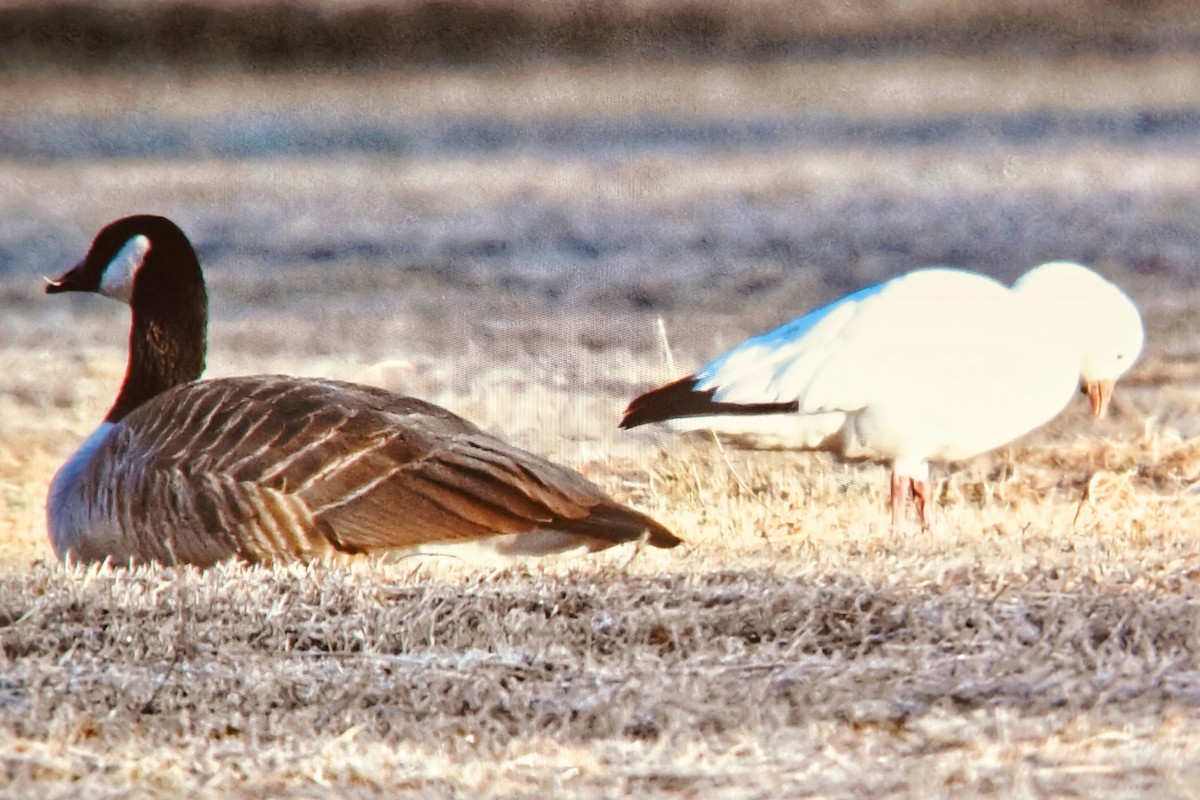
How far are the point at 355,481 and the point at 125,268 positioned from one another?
4.90ft

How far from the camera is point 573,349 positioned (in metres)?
7.62

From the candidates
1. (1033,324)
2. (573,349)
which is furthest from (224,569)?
(573,349)

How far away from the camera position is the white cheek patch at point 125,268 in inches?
235

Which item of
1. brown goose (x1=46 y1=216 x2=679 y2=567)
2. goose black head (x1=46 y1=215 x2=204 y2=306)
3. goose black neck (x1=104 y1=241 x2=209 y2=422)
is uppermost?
goose black head (x1=46 y1=215 x2=204 y2=306)

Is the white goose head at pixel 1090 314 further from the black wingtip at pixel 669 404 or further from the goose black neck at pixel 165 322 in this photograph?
the goose black neck at pixel 165 322

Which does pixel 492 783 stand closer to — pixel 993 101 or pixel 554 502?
pixel 554 502

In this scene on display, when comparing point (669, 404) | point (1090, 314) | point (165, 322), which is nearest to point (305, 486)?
point (669, 404)

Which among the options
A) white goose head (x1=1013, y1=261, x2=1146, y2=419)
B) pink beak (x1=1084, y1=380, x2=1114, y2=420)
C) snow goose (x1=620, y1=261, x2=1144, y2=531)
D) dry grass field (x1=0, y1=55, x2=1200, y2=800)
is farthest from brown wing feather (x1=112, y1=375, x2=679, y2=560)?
pink beak (x1=1084, y1=380, x2=1114, y2=420)

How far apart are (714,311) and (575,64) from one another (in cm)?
618

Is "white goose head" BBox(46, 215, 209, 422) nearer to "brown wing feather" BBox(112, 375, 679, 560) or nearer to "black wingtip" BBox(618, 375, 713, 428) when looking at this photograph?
"brown wing feather" BBox(112, 375, 679, 560)

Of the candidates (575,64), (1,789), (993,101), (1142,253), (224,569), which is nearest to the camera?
(1,789)

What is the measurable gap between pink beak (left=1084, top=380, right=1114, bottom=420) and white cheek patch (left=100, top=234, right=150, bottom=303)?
2804 millimetres

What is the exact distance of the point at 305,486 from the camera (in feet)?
16.1

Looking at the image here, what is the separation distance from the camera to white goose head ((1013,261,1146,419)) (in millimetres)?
5762
